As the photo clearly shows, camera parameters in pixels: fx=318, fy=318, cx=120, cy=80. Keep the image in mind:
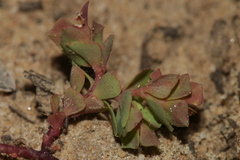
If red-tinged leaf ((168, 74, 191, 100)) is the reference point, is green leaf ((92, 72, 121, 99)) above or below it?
below

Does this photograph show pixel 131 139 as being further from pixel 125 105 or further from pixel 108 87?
pixel 108 87

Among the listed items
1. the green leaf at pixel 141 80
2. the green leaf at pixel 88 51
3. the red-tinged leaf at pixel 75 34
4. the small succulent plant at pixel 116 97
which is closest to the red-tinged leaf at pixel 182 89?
the small succulent plant at pixel 116 97

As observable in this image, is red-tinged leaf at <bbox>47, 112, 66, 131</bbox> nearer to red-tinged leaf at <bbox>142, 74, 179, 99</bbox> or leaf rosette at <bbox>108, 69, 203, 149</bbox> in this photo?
leaf rosette at <bbox>108, 69, 203, 149</bbox>

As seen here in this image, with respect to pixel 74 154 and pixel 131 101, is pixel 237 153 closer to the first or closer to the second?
pixel 131 101

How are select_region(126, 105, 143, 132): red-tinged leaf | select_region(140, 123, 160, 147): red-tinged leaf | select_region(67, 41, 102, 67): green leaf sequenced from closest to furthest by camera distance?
select_region(126, 105, 143, 132): red-tinged leaf
select_region(140, 123, 160, 147): red-tinged leaf
select_region(67, 41, 102, 67): green leaf

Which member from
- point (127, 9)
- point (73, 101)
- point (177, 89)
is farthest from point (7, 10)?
point (177, 89)

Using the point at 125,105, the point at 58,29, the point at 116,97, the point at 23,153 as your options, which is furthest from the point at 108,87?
the point at 23,153

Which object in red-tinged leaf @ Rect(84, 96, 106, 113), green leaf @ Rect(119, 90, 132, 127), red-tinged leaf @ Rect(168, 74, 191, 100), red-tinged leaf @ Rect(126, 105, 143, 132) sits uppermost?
red-tinged leaf @ Rect(168, 74, 191, 100)

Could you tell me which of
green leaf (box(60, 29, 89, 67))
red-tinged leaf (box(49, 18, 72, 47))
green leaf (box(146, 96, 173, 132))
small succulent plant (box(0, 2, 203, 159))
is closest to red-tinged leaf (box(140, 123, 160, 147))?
small succulent plant (box(0, 2, 203, 159))
